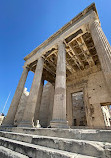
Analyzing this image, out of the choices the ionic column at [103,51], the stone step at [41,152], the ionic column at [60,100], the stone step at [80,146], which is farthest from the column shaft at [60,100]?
the ionic column at [103,51]

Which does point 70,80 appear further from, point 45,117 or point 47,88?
point 45,117

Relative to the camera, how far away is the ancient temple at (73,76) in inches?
187

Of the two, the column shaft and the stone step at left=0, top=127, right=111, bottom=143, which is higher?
the column shaft

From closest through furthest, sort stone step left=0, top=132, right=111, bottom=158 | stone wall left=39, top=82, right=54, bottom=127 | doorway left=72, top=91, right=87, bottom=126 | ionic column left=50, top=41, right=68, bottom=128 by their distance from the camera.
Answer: stone step left=0, top=132, right=111, bottom=158 < ionic column left=50, top=41, right=68, bottom=128 < stone wall left=39, top=82, right=54, bottom=127 < doorway left=72, top=91, right=87, bottom=126

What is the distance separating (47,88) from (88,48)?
9.81 meters

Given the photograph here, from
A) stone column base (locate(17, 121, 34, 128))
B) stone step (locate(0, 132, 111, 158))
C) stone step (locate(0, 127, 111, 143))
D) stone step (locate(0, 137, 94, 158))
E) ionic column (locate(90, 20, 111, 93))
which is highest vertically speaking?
ionic column (locate(90, 20, 111, 93))

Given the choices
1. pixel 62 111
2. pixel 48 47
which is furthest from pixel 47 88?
pixel 62 111

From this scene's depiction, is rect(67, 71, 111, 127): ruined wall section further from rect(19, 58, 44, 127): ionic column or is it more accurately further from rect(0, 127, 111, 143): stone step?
rect(0, 127, 111, 143): stone step

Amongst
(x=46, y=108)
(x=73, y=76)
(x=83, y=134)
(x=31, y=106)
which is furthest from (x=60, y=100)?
(x=46, y=108)

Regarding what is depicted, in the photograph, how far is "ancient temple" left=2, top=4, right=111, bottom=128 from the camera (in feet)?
15.6

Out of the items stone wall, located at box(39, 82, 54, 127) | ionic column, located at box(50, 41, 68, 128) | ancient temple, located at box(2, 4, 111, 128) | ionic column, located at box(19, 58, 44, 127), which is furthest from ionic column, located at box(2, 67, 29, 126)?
stone wall, located at box(39, 82, 54, 127)

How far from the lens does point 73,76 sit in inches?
490

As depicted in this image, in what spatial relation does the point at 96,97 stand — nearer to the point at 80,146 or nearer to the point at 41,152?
the point at 80,146

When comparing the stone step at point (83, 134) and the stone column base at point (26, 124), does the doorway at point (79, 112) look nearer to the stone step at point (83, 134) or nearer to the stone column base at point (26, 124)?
the stone column base at point (26, 124)
